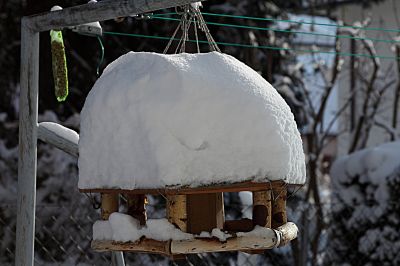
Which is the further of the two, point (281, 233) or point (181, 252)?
point (281, 233)

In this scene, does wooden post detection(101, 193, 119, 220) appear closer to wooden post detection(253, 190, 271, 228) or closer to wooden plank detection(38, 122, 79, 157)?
wooden plank detection(38, 122, 79, 157)

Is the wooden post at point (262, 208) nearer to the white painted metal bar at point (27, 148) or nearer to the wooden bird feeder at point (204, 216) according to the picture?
the wooden bird feeder at point (204, 216)

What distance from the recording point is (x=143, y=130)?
6.95 ft

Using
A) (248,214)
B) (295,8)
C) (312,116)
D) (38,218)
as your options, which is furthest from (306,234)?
(295,8)

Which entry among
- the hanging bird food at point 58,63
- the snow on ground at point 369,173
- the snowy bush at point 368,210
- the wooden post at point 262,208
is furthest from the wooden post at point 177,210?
the snow on ground at point 369,173

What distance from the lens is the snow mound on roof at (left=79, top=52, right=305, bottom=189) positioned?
82.0 inches

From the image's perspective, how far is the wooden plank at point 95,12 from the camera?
2.27 metres

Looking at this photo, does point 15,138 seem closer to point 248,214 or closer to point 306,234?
point 248,214

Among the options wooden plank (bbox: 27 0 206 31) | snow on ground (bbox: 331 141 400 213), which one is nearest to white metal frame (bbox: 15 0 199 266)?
wooden plank (bbox: 27 0 206 31)

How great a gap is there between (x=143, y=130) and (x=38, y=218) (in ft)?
12.7

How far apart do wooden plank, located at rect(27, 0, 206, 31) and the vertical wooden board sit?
659 millimetres

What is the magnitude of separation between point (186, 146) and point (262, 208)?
0.40 meters

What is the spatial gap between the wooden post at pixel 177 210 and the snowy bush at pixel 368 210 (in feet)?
12.8

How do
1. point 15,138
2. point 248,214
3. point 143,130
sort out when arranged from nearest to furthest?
point 143,130, point 248,214, point 15,138
